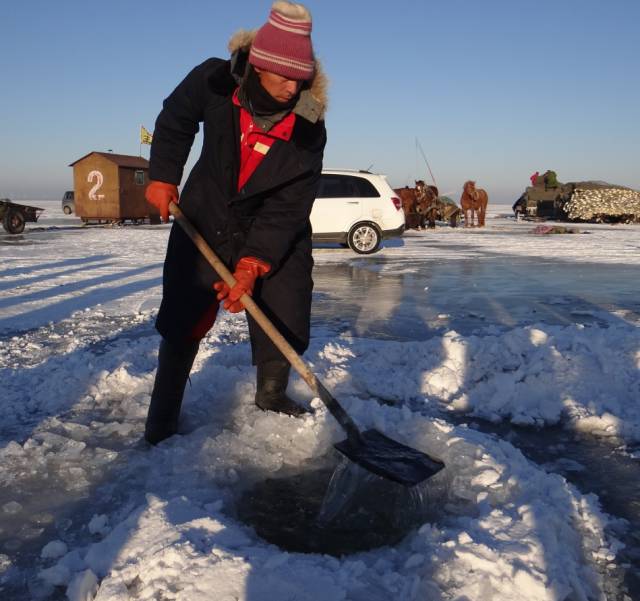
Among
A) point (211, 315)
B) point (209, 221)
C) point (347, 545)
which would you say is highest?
point (209, 221)

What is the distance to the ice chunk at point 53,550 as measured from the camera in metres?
2.02

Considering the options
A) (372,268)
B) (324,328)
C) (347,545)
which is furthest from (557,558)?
(372,268)

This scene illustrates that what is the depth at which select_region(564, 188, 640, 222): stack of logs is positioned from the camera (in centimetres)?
2800

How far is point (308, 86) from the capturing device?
2.63m

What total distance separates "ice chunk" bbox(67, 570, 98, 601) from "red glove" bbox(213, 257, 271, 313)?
1153 millimetres

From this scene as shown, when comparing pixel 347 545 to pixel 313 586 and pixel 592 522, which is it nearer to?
pixel 313 586

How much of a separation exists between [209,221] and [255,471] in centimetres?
113

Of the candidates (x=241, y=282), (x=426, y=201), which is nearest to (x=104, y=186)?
(x=426, y=201)

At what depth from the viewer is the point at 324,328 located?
567cm

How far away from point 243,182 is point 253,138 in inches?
7.7

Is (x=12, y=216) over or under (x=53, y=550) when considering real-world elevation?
over

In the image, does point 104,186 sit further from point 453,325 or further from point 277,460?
point 277,460

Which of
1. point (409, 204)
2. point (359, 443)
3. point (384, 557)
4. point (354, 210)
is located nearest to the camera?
point (384, 557)

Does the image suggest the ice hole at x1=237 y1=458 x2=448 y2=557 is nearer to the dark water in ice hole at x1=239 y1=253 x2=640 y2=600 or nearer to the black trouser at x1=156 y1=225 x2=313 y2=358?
the dark water in ice hole at x1=239 y1=253 x2=640 y2=600
